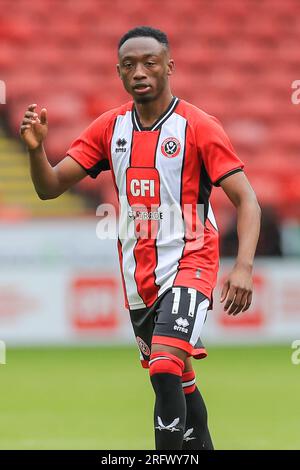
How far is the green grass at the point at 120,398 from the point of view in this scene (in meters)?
6.89

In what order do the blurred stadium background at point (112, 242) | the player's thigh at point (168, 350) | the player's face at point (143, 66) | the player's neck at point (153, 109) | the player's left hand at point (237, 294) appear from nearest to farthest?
the player's left hand at point (237, 294) → the player's thigh at point (168, 350) → the player's face at point (143, 66) → the player's neck at point (153, 109) → the blurred stadium background at point (112, 242)

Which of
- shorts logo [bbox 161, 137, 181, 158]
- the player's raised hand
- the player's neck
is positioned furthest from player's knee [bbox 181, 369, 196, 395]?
the player's raised hand

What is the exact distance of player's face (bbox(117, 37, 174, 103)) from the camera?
531 centimetres

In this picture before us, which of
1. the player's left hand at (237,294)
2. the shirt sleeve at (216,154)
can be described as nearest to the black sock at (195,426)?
the player's left hand at (237,294)

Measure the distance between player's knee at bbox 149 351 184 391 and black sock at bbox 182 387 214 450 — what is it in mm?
517

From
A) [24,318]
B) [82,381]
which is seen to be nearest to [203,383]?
[82,381]

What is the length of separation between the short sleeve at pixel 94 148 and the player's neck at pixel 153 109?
0.20 meters

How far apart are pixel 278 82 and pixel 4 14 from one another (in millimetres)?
4482

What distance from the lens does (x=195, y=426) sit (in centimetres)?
554

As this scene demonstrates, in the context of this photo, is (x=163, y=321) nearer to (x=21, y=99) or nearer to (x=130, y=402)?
(x=130, y=402)

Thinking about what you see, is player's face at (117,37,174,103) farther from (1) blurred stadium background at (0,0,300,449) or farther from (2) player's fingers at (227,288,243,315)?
(1) blurred stadium background at (0,0,300,449)

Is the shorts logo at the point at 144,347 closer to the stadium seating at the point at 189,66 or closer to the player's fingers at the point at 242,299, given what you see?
the player's fingers at the point at 242,299

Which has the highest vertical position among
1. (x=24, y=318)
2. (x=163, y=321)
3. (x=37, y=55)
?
(x=37, y=55)

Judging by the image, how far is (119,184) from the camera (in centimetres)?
550
